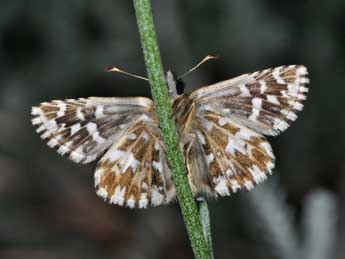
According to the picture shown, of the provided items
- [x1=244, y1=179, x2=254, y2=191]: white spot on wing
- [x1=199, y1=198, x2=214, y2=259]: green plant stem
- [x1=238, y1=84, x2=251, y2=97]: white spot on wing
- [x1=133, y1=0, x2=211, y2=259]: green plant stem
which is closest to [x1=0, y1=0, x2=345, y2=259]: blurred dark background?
[x1=238, y1=84, x2=251, y2=97]: white spot on wing

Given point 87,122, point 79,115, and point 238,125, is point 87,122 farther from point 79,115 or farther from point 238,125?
point 238,125

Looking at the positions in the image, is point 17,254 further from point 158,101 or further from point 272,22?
point 158,101

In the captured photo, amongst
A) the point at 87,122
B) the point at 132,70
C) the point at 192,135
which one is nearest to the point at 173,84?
the point at 192,135

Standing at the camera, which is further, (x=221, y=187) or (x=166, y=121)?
(x=221, y=187)

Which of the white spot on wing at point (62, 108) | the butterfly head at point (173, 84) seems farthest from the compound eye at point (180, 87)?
the white spot on wing at point (62, 108)

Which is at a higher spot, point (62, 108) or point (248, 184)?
point (62, 108)

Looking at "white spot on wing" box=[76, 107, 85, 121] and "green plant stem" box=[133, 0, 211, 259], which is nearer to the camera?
"green plant stem" box=[133, 0, 211, 259]

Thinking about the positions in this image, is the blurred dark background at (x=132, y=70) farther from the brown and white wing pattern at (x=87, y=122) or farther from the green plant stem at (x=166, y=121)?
the green plant stem at (x=166, y=121)

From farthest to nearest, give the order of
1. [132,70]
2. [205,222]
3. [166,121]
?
[132,70]
[205,222]
[166,121]

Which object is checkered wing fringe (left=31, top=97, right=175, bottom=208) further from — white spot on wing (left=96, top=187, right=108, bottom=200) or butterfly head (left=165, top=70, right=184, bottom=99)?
butterfly head (left=165, top=70, right=184, bottom=99)
